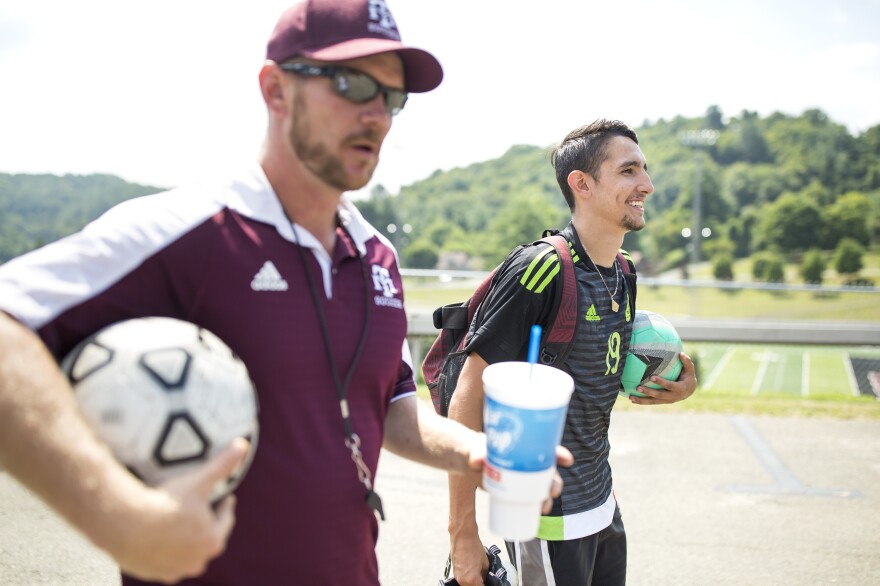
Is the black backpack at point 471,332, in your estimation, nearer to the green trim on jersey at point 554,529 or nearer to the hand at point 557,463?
the green trim on jersey at point 554,529

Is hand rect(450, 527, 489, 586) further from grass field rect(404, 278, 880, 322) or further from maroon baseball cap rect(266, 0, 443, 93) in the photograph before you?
grass field rect(404, 278, 880, 322)

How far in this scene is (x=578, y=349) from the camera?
2830 millimetres

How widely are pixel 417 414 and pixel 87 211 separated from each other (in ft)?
130

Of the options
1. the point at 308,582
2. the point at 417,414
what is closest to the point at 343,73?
the point at 417,414

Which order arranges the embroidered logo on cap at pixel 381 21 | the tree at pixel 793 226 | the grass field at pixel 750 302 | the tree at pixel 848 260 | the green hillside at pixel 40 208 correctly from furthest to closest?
the tree at pixel 793 226 < the tree at pixel 848 260 < the green hillside at pixel 40 208 < the grass field at pixel 750 302 < the embroidered logo on cap at pixel 381 21

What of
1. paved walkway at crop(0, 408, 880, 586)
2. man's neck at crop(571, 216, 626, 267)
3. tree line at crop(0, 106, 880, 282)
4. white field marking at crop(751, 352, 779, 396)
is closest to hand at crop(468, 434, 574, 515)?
man's neck at crop(571, 216, 626, 267)

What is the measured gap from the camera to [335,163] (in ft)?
5.50

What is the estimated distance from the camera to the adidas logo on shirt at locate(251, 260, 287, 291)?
5.17 ft

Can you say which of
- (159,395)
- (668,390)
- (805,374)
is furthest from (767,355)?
(159,395)

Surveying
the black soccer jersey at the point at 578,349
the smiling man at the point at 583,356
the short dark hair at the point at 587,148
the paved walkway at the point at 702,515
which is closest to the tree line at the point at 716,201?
the paved walkway at the point at 702,515

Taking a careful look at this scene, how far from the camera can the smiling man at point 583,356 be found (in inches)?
108

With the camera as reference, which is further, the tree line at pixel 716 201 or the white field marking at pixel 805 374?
the tree line at pixel 716 201

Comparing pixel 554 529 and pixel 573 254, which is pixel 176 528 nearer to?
pixel 554 529

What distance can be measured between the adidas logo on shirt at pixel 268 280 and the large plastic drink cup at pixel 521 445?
59 cm
